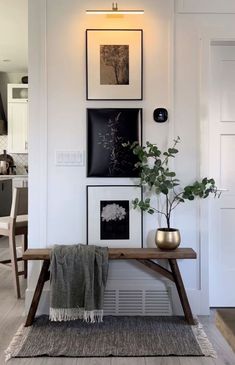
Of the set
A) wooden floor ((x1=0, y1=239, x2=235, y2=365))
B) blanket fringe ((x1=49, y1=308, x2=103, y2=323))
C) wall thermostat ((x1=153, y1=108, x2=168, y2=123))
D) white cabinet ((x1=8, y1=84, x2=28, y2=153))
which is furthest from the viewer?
white cabinet ((x1=8, y1=84, x2=28, y2=153))

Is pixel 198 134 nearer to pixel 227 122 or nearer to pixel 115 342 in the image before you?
pixel 227 122

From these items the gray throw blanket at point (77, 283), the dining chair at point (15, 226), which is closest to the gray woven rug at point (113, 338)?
the gray throw blanket at point (77, 283)

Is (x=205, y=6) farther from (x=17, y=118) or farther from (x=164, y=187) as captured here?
(x=17, y=118)

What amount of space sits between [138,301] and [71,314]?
0.57 m

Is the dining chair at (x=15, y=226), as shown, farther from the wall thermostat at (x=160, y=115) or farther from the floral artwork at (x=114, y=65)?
the wall thermostat at (x=160, y=115)

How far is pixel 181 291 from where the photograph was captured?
291 centimetres

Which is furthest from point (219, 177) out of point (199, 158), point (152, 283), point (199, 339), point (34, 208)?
point (34, 208)

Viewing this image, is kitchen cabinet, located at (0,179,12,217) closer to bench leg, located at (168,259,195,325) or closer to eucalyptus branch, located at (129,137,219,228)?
eucalyptus branch, located at (129,137,219,228)

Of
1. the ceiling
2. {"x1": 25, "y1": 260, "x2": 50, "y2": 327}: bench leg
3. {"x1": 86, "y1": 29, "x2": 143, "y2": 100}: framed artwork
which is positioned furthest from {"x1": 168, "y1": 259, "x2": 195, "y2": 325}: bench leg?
the ceiling

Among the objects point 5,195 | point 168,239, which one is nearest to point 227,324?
point 168,239

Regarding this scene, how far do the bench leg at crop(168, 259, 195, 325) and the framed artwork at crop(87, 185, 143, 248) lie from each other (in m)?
0.33

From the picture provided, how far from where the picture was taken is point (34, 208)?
3117 millimetres

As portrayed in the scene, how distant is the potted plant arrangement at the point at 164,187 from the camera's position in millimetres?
2938

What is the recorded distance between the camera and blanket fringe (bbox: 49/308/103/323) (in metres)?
2.81
